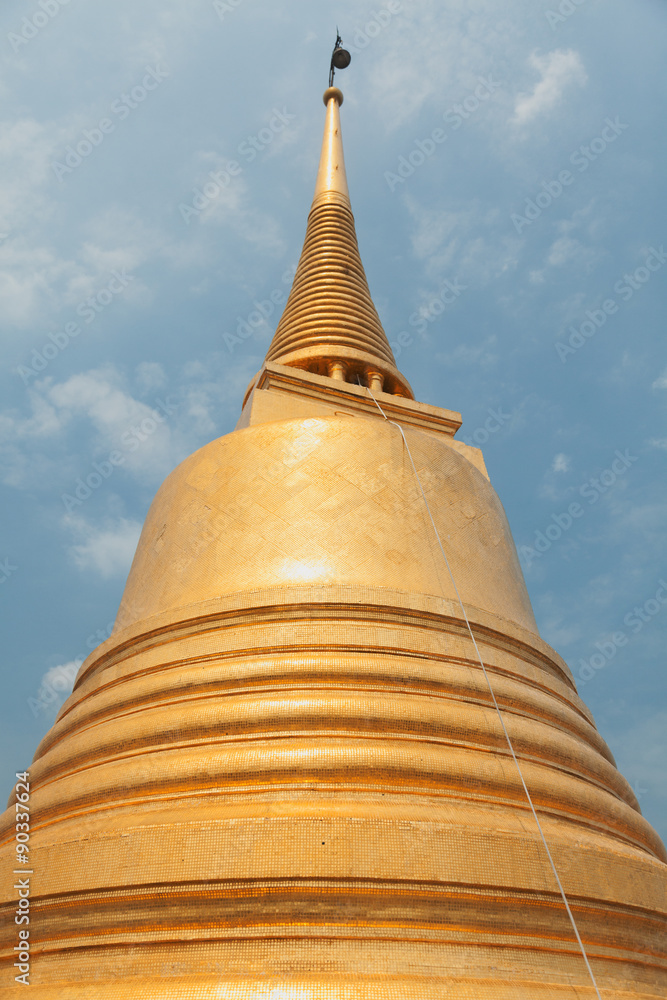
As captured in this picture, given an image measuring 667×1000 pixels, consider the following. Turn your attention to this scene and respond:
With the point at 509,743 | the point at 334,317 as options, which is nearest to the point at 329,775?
the point at 509,743

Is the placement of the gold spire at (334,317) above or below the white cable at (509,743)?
above

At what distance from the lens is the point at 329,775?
4352 mm

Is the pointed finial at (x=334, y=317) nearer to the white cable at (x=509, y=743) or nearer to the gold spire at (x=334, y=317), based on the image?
the gold spire at (x=334, y=317)

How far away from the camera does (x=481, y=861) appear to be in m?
3.93

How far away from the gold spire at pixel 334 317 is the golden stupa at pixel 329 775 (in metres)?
3.08

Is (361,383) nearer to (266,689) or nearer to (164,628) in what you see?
(164,628)

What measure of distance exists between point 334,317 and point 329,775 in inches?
299

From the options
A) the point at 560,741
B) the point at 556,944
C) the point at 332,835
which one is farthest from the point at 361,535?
the point at 556,944

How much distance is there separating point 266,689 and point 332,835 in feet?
4.21

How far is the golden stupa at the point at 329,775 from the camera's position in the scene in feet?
12.3

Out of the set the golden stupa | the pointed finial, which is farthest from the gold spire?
the golden stupa

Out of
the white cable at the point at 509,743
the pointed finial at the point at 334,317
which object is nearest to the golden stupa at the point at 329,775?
the white cable at the point at 509,743

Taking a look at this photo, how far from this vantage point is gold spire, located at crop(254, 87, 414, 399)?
33.1 ft

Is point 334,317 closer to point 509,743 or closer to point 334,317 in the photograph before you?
point 334,317
